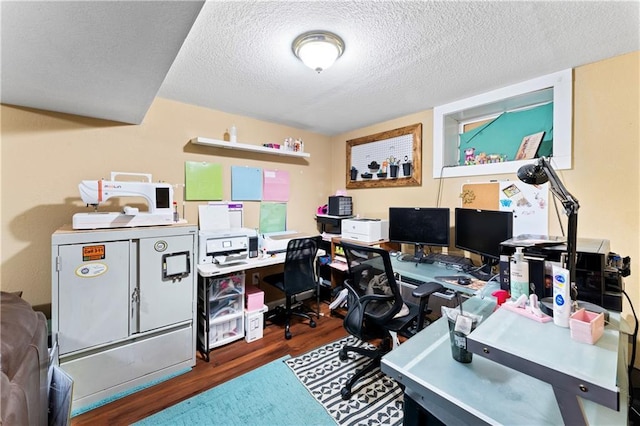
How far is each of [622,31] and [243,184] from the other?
314cm

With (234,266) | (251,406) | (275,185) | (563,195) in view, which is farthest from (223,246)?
(563,195)

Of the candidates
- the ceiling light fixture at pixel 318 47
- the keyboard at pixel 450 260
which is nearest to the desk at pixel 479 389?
the keyboard at pixel 450 260

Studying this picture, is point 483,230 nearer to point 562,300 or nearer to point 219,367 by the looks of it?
point 562,300

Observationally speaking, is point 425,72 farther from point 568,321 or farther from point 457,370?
point 457,370

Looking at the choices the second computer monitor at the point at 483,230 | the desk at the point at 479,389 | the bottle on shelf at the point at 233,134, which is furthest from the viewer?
the bottle on shelf at the point at 233,134

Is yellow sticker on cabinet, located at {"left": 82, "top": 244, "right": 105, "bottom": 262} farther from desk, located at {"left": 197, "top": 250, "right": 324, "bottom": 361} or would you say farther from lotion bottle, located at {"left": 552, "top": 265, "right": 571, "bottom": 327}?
lotion bottle, located at {"left": 552, "top": 265, "right": 571, "bottom": 327}

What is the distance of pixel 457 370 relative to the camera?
88cm

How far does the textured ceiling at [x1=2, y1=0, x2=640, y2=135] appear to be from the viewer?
3.53 ft

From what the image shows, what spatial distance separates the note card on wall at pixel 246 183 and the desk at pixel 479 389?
2456 millimetres

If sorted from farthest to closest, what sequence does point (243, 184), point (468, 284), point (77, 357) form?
1. point (243, 184)
2. point (468, 284)
3. point (77, 357)

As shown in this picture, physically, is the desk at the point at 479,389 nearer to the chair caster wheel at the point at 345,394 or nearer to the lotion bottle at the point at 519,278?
the lotion bottle at the point at 519,278

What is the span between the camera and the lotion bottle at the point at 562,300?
2.81 ft

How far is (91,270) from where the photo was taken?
1704 mm

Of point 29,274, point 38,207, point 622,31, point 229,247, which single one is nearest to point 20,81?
point 38,207
